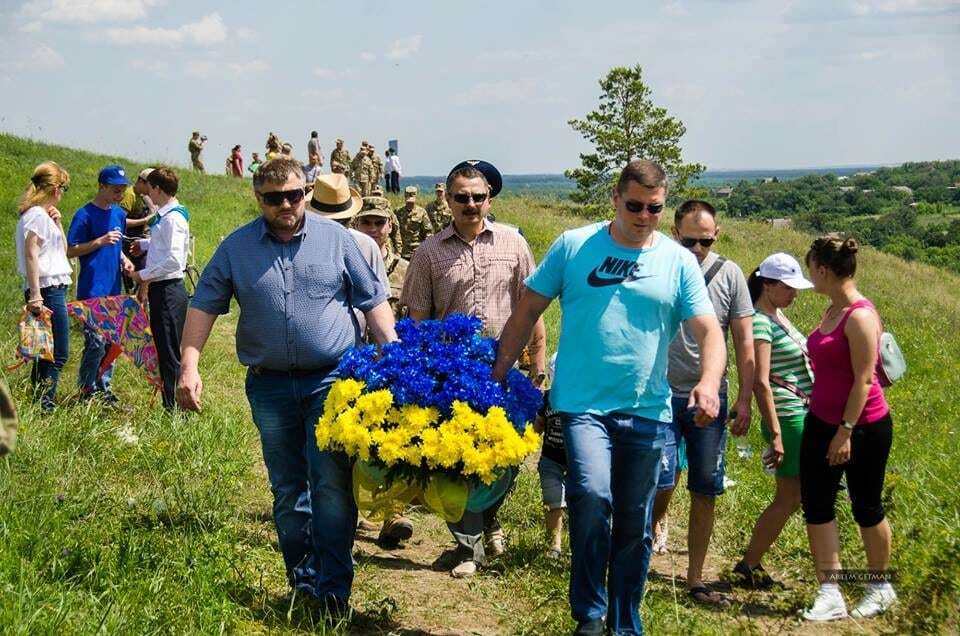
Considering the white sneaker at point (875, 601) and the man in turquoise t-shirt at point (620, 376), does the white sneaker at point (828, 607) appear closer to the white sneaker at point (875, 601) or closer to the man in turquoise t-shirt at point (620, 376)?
the white sneaker at point (875, 601)

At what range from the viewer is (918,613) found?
14.8 ft

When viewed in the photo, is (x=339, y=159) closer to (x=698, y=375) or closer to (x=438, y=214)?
(x=438, y=214)

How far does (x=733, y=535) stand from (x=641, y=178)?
355cm

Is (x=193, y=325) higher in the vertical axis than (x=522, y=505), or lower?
higher

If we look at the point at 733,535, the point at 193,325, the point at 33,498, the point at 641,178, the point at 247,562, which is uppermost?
the point at 641,178

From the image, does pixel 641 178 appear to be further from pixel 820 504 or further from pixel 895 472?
pixel 895 472

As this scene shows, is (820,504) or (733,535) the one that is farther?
(733,535)

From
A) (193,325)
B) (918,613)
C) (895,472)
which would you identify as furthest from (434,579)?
(895,472)

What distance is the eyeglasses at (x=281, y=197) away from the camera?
4728 mm

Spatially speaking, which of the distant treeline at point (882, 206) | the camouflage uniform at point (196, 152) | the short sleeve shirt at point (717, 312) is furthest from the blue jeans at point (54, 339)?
the distant treeline at point (882, 206)

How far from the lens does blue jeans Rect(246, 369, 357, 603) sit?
4840mm

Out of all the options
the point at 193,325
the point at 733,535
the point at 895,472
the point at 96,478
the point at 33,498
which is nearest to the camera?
the point at 193,325

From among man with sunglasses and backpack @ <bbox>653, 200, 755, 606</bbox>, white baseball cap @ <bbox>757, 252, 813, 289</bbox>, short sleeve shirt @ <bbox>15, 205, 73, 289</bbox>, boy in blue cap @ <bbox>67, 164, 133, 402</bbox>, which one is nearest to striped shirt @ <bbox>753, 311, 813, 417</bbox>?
white baseball cap @ <bbox>757, 252, 813, 289</bbox>

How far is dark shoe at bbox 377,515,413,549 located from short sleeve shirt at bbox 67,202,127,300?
3.90m
